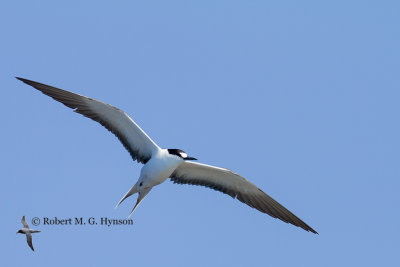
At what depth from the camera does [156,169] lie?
47.3ft

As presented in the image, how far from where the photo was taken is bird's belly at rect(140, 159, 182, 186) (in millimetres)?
14414

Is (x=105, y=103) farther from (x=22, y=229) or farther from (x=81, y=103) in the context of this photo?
(x=22, y=229)

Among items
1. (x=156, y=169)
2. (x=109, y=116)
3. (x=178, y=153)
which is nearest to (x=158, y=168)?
(x=156, y=169)

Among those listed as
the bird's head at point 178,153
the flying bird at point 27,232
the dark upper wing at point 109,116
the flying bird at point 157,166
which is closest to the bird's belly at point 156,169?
the flying bird at point 157,166

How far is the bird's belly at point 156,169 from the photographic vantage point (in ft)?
47.3

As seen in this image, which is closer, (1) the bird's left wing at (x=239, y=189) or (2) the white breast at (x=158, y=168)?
(2) the white breast at (x=158, y=168)

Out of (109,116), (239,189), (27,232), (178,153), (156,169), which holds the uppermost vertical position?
(109,116)

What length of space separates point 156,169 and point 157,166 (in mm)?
70

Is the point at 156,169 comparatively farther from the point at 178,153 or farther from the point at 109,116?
the point at 109,116

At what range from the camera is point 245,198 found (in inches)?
623

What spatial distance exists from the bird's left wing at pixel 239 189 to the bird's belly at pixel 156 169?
3.06ft

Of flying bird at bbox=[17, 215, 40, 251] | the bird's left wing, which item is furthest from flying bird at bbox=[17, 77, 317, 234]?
flying bird at bbox=[17, 215, 40, 251]

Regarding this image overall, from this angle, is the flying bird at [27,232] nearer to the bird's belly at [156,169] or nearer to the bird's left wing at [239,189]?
the bird's belly at [156,169]

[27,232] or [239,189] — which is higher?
[239,189]
